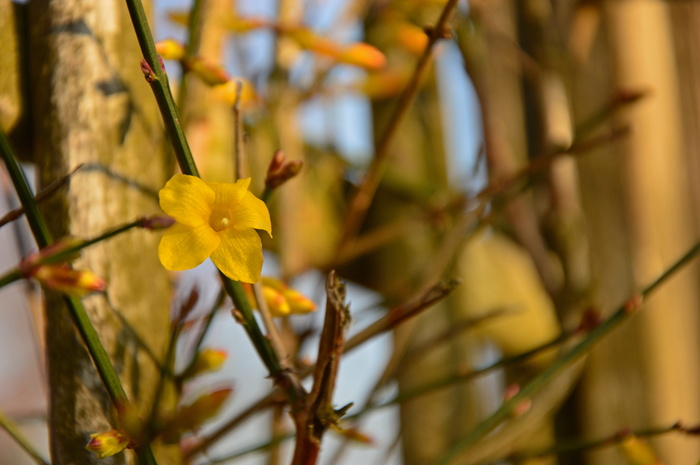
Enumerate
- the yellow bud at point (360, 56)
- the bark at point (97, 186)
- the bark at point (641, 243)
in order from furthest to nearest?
the bark at point (641, 243) → the yellow bud at point (360, 56) → the bark at point (97, 186)

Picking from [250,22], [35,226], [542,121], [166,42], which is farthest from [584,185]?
[35,226]

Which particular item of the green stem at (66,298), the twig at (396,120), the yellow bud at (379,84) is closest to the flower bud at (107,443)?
the green stem at (66,298)

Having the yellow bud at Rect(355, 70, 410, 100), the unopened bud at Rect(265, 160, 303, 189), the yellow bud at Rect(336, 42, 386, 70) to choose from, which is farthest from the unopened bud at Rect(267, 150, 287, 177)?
the yellow bud at Rect(355, 70, 410, 100)

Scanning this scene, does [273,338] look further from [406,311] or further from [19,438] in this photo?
[19,438]

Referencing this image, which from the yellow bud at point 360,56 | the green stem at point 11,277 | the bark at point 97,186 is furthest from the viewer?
the yellow bud at point 360,56

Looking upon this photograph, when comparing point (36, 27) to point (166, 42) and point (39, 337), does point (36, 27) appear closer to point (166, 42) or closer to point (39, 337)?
point (166, 42)

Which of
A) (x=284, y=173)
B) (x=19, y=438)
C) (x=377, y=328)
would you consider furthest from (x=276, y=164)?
(x=19, y=438)

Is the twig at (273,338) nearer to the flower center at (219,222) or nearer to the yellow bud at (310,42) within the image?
the flower center at (219,222)
